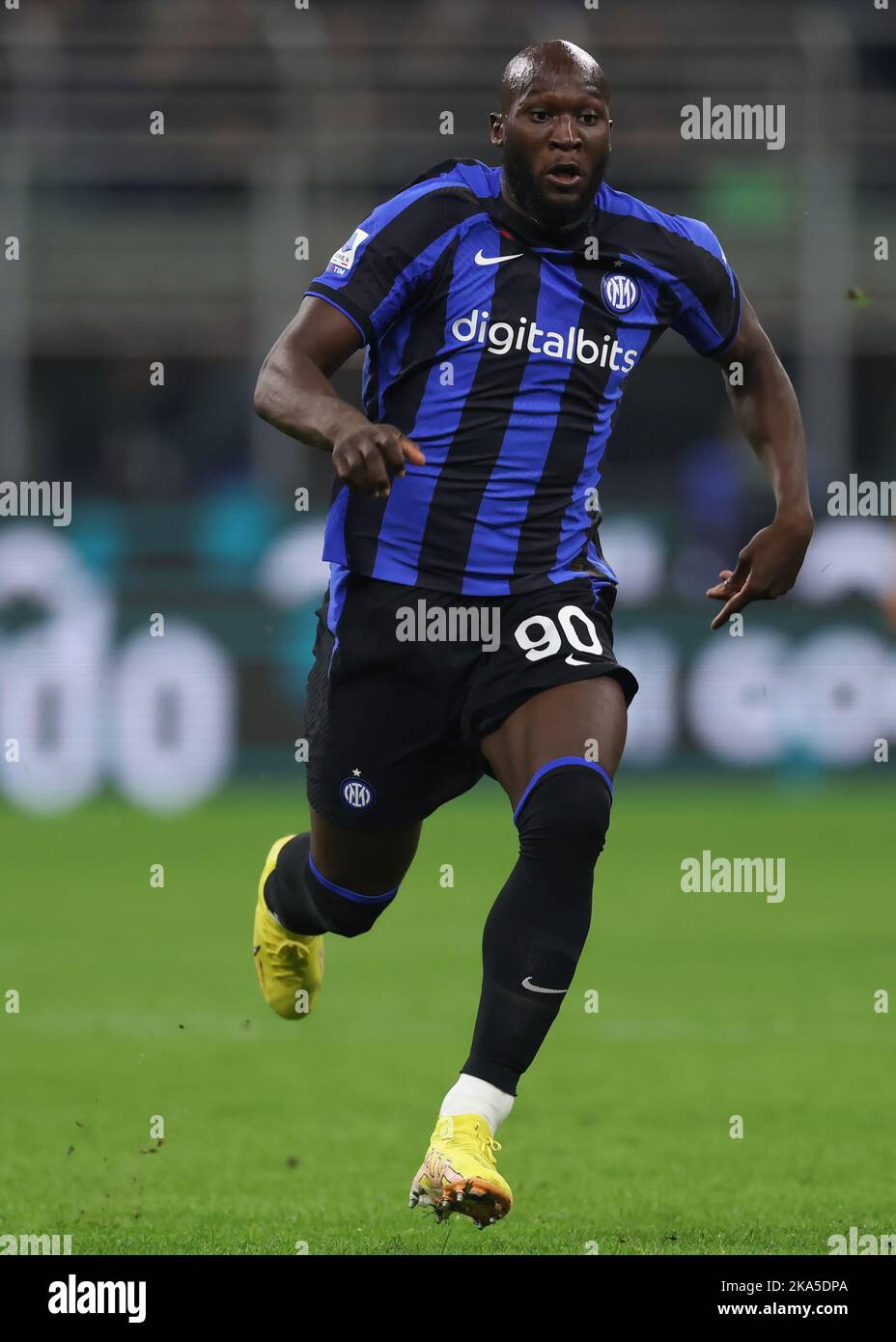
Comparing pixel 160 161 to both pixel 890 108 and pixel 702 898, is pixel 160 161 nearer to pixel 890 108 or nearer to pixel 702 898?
pixel 890 108

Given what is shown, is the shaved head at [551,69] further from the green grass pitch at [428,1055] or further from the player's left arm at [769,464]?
the green grass pitch at [428,1055]

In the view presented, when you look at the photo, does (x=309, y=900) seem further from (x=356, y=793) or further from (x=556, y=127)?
(x=556, y=127)

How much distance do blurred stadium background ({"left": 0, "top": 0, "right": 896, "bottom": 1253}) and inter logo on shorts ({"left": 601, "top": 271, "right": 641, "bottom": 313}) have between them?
0.75 metres

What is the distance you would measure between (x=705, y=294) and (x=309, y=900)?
170cm

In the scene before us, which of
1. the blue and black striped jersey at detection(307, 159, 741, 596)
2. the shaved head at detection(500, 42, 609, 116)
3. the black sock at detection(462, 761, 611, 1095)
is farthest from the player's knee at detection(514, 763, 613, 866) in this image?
the shaved head at detection(500, 42, 609, 116)

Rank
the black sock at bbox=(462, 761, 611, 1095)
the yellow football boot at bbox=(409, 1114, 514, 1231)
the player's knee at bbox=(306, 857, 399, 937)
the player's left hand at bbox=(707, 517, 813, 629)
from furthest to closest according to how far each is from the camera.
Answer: the player's knee at bbox=(306, 857, 399, 937)
the player's left hand at bbox=(707, 517, 813, 629)
the black sock at bbox=(462, 761, 611, 1095)
the yellow football boot at bbox=(409, 1114, 514, 1231)

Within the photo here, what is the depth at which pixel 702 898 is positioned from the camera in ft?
31.3

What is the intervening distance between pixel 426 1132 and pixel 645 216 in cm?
234

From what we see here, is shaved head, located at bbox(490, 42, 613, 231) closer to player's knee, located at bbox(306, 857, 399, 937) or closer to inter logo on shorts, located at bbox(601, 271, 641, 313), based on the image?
inter logo on shorts, located at bbox(601, 271, 641, 313)

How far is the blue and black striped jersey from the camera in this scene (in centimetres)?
438

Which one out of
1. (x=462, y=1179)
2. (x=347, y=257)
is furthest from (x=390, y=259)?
(x=462, y=1179)

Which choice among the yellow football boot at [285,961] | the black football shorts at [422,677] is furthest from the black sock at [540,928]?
the yellow football boot at [285,961]

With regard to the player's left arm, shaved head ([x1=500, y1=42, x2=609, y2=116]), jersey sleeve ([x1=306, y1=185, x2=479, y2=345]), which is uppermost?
shaved head ([x1=500, y1=42, x2=609, y2=116])

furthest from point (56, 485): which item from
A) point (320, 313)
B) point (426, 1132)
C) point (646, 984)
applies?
point (320, 313)
